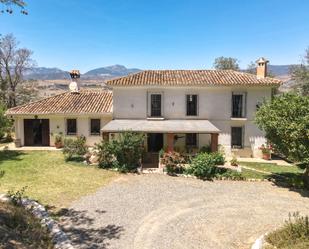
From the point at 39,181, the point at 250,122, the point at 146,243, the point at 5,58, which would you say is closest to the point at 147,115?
the point at 250,122

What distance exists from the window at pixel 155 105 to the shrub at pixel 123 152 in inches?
217

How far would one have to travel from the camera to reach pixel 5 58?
167 feet

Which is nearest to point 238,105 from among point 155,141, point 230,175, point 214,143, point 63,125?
point 214,143

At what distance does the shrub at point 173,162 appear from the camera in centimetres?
2275

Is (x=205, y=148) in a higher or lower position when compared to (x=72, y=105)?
lower

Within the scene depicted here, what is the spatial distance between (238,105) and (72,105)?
1812 centimetres

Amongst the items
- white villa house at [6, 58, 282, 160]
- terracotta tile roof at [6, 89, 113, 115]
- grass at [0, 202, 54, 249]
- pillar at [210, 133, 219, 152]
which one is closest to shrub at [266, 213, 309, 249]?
grass at [0, 202, 54, 249]

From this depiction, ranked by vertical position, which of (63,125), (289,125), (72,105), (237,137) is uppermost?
(72,105)

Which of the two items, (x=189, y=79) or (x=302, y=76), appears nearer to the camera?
(x=189, y=79)

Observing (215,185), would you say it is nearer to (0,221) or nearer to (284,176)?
(284,176)

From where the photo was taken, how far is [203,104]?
1144 inches

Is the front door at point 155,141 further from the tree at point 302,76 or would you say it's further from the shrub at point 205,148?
the tree at point 302,76

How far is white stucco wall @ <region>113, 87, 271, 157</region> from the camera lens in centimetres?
2881

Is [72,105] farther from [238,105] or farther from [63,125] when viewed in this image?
[238,105]
